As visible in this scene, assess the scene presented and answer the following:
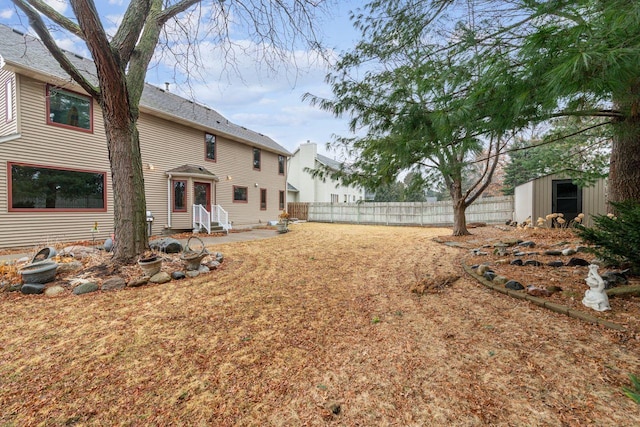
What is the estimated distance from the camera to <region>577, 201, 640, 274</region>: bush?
307 centimetres

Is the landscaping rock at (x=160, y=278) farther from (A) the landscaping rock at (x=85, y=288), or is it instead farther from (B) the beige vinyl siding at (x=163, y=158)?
(B) the beige vinyl siding at (x=163, y=158)

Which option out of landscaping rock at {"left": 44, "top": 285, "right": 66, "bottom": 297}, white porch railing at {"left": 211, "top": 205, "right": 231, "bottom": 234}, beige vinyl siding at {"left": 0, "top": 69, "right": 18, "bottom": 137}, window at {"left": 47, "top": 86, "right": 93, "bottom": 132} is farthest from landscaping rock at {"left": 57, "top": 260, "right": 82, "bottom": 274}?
white porch railing at {"left": 211, "top": 205, "right": 231, "bottom": 234}

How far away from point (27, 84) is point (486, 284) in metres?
11.5

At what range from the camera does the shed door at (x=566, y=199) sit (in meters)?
9.42

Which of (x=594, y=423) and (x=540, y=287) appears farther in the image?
(x=540, y=287)

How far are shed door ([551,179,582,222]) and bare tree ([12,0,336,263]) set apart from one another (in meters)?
9.84

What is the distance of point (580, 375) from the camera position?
6.11ft

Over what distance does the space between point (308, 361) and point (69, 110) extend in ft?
33.9

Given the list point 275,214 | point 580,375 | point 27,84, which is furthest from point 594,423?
point 275,214

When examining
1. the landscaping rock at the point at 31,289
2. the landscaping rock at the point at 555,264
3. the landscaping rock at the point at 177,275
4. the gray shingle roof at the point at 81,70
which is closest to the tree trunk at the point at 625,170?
the landscaping rock at the point at 555,264

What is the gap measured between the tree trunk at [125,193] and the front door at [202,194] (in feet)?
21.6

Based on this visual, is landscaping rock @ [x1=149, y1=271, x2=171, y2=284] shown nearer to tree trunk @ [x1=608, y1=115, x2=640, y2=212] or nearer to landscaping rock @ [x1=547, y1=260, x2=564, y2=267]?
landscaping rock @ [x1=547, y1=260, x2=564, y2=267]

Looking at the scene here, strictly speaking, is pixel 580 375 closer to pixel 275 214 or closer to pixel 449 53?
pixel 449 53

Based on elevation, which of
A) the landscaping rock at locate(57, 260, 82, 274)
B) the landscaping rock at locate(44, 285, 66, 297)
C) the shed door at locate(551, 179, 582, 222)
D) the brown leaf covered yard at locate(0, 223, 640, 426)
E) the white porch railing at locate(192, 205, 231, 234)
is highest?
the shed door at locate(551, 179, 582, 222)
